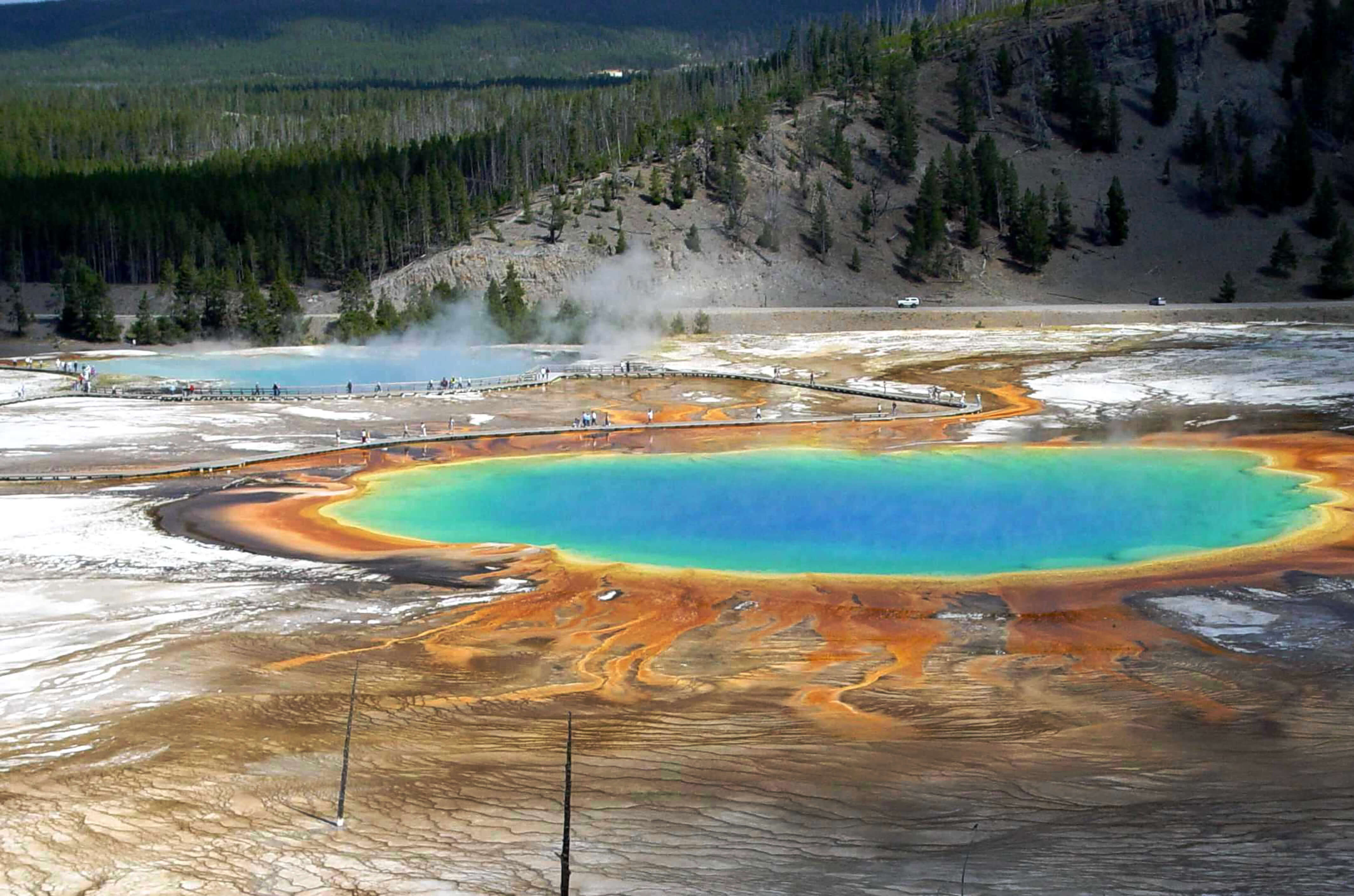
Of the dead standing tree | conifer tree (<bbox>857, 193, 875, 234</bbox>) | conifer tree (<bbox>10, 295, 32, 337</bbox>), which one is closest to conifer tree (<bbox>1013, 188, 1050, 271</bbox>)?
conifer tree (<bbox>857, 193, 875, 234</bbox>)

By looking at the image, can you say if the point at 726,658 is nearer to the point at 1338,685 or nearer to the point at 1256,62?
the point at 1338,685

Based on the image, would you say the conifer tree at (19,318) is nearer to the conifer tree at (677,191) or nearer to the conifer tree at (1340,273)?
the conifer tree at (677,191)

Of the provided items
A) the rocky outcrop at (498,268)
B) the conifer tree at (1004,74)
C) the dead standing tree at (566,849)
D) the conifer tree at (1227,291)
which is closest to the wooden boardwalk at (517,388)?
the rocky outcrop at (498,268)

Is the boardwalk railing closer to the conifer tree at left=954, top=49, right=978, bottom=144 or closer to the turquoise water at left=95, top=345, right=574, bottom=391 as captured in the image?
the turquoise water at left=95, top=345, right=574, bottom=391

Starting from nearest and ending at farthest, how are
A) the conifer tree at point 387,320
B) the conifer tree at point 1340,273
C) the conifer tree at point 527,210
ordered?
1. the conifer tree at point 387,320
2. the conifer tree at point 1340,273
3. the conifer tree at point 527,210

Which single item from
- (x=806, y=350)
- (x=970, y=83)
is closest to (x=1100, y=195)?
(x=970, y=83)
